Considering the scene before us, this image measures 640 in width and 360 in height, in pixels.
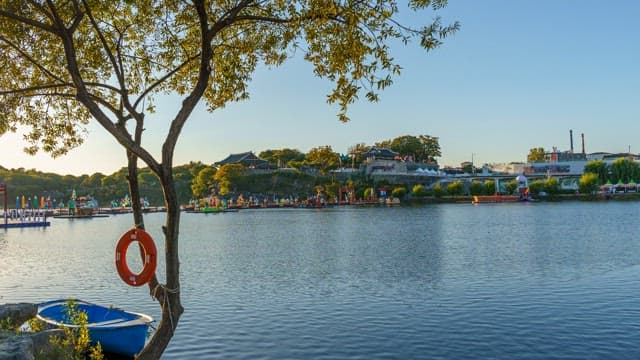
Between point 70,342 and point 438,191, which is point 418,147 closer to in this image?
point 438,191

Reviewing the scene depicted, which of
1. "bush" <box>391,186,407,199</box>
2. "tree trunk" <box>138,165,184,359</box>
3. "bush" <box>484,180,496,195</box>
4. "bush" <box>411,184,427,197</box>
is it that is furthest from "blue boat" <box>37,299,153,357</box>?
"bush" <box>484,180,496,195</box>

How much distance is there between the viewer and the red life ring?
920 cm

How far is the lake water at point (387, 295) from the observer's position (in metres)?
14.8

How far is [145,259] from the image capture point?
9.33 meters

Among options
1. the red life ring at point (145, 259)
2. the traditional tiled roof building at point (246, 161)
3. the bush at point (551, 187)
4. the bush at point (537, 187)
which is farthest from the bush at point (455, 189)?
the red life ring at point (145, 259)

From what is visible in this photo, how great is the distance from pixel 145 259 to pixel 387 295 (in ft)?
44.3

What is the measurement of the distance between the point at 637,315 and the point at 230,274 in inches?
703

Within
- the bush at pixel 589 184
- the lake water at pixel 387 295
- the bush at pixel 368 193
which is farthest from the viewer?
the bush at pixel 368 193

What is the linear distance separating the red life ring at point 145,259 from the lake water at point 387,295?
5492 millimetres

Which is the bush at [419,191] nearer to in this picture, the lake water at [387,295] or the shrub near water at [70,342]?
the lake water at [387,295]

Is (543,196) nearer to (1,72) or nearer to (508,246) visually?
(508,246)

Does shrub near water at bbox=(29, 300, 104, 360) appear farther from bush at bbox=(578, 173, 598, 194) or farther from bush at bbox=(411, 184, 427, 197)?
bush at bbox=(578, 173, 598, 194)

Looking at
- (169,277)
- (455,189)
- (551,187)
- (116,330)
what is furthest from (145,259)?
(551,187)

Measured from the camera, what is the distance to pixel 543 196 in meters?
140
